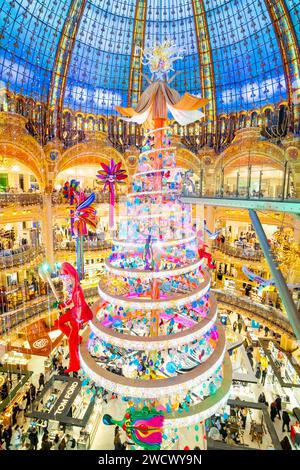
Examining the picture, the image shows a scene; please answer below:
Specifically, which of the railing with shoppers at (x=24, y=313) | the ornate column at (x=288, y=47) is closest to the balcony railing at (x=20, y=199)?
the railing with shoppers at (x=24, y=313)

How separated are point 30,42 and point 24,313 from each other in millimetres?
21316

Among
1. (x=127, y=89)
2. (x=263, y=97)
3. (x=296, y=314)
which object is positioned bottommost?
(x=296, y=314)

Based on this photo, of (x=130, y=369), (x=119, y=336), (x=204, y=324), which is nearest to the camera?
(x=119, y=336)

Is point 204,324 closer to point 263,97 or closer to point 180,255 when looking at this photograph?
point 180,255

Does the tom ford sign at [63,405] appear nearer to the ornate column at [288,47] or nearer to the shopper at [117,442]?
the shopper at [117,442]

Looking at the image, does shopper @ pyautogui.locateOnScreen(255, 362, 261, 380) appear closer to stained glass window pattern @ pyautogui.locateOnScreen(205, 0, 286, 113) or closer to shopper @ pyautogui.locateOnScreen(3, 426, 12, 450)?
shopper @ pyautogui.locateOnScreen(3, 426, 12, 450)

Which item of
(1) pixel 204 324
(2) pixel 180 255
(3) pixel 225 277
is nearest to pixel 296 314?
(1) pixel 204 324

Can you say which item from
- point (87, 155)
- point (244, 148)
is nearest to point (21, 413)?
point (87, 155)

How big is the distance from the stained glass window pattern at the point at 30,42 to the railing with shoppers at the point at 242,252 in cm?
2109

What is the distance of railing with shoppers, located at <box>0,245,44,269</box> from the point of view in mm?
19188

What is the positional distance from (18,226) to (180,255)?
76.9 feet

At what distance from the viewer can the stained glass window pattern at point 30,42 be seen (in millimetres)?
21047

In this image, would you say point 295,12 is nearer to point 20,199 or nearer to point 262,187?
point 262,187

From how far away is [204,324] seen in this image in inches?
289
